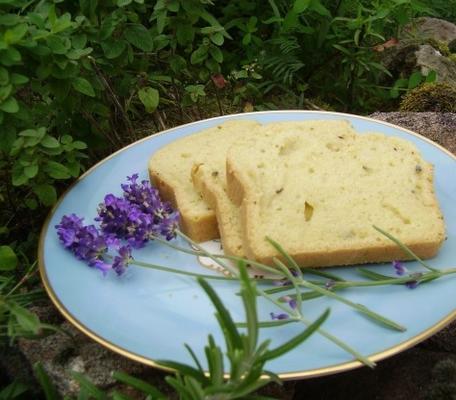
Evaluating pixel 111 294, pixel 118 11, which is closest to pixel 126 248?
pixel 111 294

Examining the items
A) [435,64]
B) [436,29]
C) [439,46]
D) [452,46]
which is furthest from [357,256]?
[436,29]

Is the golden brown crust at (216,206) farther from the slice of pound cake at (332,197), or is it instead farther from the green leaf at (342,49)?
the green leaf at (342,49)

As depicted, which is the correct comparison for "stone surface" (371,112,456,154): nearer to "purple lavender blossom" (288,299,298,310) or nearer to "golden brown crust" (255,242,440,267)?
"golden brown crust" (255,242,440,267)

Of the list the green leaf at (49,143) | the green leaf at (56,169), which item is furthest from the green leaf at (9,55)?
the green leaf at (56,169)

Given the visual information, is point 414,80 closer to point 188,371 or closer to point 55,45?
point 55,45

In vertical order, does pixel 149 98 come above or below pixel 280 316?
above

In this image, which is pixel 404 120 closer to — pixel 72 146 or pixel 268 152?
pixel 268 152

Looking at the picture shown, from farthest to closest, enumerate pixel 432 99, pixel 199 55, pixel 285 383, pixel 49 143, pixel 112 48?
pixel 432 99 → pixel 199 55 → pixel 112 48 → pixel 49 143 → pixel 285 383
